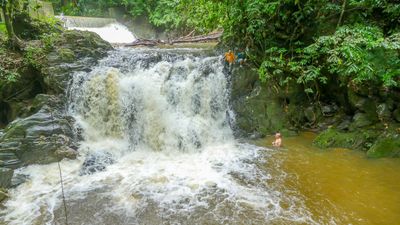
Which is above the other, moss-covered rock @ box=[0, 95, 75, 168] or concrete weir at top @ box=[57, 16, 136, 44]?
concrete weir at top @ box=[57, 16, 136, 44]

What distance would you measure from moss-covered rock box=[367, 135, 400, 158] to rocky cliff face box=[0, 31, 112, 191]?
627 centimetres

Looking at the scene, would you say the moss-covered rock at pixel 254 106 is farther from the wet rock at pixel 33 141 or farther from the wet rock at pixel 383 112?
the wet rock at pixel 33 141

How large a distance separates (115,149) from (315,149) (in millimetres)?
4600

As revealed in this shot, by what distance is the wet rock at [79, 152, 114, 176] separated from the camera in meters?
→ 5.83

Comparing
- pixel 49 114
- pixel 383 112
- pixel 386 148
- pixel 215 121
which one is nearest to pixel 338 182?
pixel 386 148

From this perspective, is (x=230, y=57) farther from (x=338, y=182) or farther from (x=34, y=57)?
(x=34, y=57)

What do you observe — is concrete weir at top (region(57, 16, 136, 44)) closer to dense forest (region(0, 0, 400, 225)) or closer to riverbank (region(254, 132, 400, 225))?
dense forest (region(0, 0, 400, 225))

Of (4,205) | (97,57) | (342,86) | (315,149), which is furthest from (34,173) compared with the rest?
(342,86)

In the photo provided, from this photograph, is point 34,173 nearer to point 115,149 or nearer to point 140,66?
point 115,149

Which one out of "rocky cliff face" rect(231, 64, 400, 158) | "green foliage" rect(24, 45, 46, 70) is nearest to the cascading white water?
"rocky cliff face" rect(231, 64, 400, 158)

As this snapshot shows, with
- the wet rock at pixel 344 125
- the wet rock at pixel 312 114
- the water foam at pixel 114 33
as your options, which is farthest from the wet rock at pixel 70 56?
the water foam at pixel 114 33

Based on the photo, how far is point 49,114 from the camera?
21.8ft

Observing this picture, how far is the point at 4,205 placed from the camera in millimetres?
4656

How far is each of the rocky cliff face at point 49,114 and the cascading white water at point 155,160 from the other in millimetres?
277
